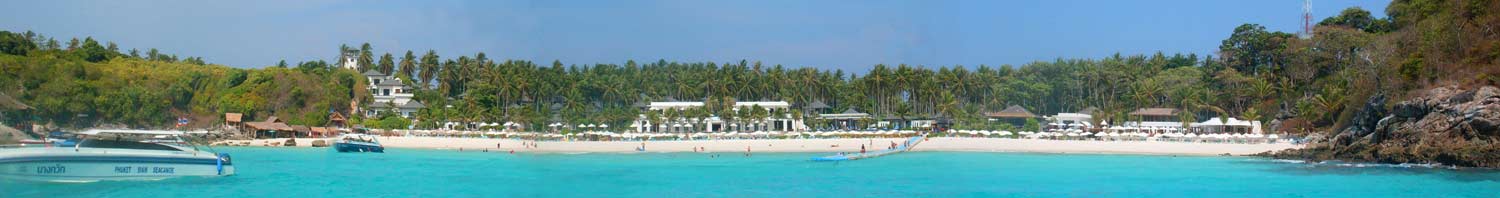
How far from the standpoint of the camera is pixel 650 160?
130 feet

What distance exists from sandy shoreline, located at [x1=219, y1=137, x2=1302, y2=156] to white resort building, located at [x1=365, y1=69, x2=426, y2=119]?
58.5 ft

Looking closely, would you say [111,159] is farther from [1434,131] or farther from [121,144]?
[1434,131]

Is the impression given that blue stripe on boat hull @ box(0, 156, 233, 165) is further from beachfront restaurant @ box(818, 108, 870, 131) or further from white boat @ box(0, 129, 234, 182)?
beachfront restaurant @ box(818, 108, 870, 131)

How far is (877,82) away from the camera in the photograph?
6831cm

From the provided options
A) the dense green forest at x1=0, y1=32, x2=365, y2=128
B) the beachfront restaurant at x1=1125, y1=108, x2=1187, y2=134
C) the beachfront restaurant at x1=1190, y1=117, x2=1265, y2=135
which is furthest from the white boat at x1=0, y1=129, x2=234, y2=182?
the beachfront restaurant at x1=1125, y1=108, x2=1187, y2=134

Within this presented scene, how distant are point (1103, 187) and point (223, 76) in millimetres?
52627

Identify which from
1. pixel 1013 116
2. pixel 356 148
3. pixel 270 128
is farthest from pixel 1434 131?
pixel 270 128

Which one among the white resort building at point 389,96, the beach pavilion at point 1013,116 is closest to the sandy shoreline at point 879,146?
the white resort building at point 389,96

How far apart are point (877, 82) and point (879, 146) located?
2095 cm

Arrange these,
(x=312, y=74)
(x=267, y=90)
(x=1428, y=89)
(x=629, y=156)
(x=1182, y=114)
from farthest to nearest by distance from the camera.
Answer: (x=312, y=74), (x=267, y=90), (x=1182, y=114), (x=629, y=156), (x=1428, y=89)

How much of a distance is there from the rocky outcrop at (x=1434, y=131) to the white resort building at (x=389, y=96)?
154 feet

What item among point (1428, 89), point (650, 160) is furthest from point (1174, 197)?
point (650, 160)

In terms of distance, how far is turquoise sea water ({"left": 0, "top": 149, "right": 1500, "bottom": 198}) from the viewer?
1033 inches

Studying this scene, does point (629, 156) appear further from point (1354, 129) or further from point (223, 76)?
point (223, 76)
